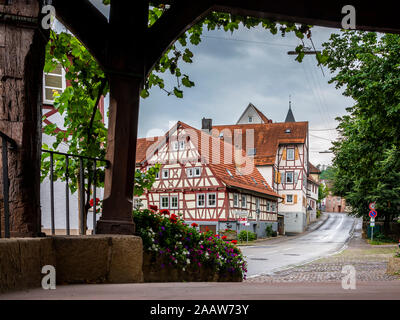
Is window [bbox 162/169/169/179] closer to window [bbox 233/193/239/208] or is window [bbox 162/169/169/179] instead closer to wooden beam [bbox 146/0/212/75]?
window [bbox 233/193/239/208]

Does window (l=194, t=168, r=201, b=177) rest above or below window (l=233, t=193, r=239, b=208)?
above

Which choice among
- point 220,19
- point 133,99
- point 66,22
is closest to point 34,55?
point 66,22

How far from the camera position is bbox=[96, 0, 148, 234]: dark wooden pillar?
407 centimetres

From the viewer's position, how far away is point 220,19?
5777 millimetres

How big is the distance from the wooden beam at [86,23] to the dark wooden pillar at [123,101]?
0.07 m

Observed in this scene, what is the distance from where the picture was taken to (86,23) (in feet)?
13.0

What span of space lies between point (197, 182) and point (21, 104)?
3102 centimetres

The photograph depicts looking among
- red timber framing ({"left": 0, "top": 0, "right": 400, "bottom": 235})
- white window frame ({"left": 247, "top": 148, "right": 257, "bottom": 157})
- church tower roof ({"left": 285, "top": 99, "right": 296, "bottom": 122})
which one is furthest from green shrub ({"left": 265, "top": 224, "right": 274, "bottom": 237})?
red timber framing ({"left": 0, "top": 0, "right": 400, "bottom": 235})

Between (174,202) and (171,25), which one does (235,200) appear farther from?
(171,25)

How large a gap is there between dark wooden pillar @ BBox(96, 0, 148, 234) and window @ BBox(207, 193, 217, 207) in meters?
29.3

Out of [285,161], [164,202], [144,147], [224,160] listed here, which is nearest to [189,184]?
[164,202]

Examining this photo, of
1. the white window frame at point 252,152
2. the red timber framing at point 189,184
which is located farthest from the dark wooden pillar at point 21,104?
the white window frame at point 252,152

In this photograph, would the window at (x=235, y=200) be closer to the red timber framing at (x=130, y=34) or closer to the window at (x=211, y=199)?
the window at (x=211, y=199)

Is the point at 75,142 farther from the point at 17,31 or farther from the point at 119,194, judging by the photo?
the point at 17,31
